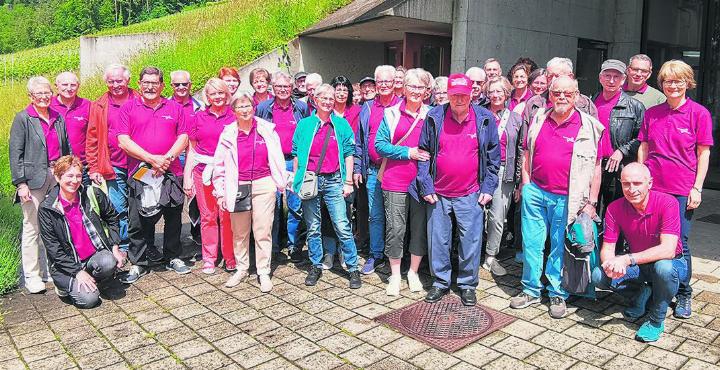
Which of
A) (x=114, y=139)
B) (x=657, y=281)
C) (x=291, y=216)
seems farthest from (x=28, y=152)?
(x=657, y=281)

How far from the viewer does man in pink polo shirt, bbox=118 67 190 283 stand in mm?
5637

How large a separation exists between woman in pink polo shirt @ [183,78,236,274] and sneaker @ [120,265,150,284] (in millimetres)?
617

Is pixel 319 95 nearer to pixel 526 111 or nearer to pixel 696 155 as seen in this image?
pixel 526 111

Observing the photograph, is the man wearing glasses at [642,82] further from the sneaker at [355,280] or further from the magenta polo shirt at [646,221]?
the sneaker at [355,280]

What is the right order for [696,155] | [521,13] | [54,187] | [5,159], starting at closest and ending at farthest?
[696,155], [54,187], [5,159], [521,13]

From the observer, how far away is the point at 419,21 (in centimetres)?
1006

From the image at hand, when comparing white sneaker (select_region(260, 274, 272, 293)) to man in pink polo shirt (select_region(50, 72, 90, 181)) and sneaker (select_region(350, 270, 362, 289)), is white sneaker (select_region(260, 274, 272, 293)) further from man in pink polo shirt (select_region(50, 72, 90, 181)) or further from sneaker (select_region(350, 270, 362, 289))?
man in pink polo shirt (select_region(50, 72, 90, 181))

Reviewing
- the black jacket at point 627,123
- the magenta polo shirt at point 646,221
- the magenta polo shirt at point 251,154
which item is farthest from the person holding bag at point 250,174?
the black jacket at point 627,123

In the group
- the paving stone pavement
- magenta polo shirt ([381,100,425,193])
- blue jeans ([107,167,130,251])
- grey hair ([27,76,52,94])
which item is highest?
grey hair ([27,76,52,94])

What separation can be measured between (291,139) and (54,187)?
2.40 meters

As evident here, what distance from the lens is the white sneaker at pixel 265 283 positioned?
17.7 feet

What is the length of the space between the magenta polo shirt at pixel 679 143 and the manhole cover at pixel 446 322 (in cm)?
173

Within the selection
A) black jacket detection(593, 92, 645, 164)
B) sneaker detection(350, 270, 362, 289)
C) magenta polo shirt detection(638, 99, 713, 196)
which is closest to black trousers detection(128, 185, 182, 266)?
sneaker detection(350, 270, 362, 289)

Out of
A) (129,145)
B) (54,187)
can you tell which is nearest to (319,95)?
(129,145)
